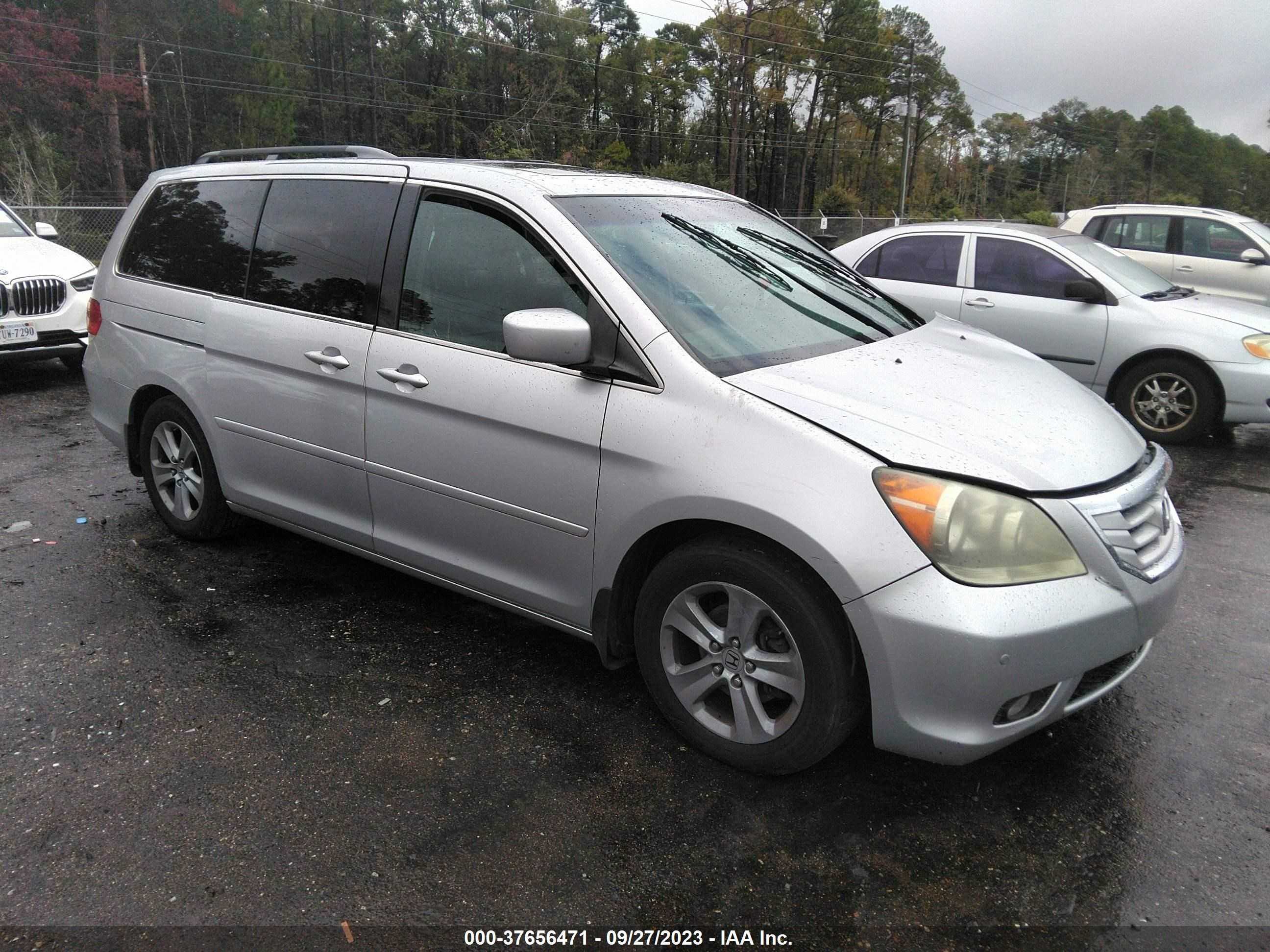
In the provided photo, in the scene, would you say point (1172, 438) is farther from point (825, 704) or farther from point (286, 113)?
point (286, 113)

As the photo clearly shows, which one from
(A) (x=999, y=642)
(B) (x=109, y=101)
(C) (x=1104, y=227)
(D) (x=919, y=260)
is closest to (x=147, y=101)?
(B) (x=109, y=101)

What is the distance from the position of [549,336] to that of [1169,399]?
244 inches

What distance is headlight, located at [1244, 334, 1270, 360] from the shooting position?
7055 millimetres

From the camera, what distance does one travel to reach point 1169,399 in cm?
736

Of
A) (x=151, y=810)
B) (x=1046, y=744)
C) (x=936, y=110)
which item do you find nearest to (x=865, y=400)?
(x=1046, y=744)

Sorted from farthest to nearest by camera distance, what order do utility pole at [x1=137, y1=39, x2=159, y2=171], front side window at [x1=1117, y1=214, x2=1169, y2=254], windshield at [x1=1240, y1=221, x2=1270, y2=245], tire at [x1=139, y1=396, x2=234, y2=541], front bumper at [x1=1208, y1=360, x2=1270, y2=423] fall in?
utility pole at [x1=137, y1=39, x2=159, y2=171], front side window at [x1=1117, y1=214, x2=1169, y2=254], windshield at [x1=1240, y1=221, x2=1270, y2=245], front bumper at [x1=1208, y1=360, x2=1270, y2=423], tire at [x1=139, y1=396, x2=234, y2=541]

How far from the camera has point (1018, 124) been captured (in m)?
103

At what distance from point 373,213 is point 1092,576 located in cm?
289

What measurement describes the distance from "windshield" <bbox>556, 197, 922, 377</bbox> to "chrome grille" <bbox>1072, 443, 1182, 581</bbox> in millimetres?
1015

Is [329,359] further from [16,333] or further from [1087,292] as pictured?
[16,333]

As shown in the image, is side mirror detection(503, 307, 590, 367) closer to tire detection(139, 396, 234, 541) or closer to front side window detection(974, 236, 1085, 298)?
tire detection(139, 396, 234, 541)

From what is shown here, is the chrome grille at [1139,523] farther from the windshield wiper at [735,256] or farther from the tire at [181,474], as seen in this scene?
the tire at [181,474]

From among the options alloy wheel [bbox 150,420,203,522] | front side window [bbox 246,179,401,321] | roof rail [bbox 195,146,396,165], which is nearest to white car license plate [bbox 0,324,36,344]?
roof rail [bbox 195,146,396,165]

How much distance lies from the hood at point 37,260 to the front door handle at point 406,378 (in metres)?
6.78
